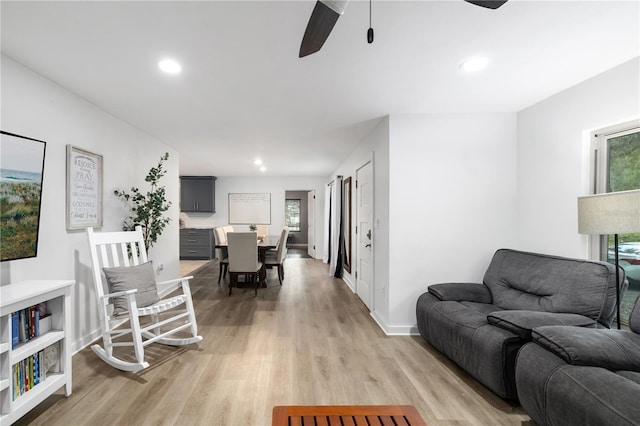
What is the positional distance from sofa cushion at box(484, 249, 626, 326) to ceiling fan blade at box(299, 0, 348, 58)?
246 centimetres

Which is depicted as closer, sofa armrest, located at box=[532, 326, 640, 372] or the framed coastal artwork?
sofa armrest, located at box=[532, 326, 640, 372]

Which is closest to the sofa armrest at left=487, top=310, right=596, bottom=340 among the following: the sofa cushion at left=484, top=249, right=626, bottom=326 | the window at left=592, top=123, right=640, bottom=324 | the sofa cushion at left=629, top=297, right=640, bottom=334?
the sofa cushion at left=484, top=249, right=626, bottom=326

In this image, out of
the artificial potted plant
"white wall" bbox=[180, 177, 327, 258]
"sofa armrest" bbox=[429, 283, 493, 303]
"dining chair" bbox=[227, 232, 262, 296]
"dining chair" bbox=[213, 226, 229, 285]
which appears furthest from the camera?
"white wall" bbox=[180, 177, 327, 258]

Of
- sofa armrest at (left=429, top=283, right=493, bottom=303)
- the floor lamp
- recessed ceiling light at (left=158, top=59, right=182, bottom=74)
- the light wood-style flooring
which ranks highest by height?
recessed ceiling light at (left=158, top=59, right=182, bottom=74)

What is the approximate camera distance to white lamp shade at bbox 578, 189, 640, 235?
169 cm

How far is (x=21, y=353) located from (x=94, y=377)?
731 mm

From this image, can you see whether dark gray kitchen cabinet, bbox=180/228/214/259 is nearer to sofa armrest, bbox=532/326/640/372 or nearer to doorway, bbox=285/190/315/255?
doorway, bbox=285/190/315/255

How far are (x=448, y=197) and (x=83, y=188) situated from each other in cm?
364

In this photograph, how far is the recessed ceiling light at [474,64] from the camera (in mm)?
2104

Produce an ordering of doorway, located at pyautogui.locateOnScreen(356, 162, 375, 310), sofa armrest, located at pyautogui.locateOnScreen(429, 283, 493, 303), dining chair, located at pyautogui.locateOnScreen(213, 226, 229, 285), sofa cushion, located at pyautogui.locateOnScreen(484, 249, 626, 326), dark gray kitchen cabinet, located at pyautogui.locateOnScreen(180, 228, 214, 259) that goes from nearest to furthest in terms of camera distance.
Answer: sofa cushion, located at pyautogui.locateOnScreen(484, 249, 626, 326), sofa armrest, located at pyautogui.locateOnScreen(429, 283, 493, 303), doorway, located at pyautogui.locateOnScreen(356, 162, 375, 310), dining chair, located at pyautogui.locateOnScreen(213, 226, 229, 285), dark gray kitchen cabinet, located at pyautogui.locateOnScreen(180, 228, 214, 259)

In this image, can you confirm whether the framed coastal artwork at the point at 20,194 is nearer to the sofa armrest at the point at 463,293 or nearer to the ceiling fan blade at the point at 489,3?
the ceiling fan blade at the point at 489,3

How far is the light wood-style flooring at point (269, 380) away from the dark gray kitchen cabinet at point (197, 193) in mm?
5115

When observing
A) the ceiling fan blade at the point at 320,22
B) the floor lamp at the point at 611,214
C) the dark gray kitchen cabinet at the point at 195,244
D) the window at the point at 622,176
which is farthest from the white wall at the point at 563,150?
the dark gray kitchen cabinet at the point at 195,244

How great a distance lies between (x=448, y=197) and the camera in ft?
10.5
